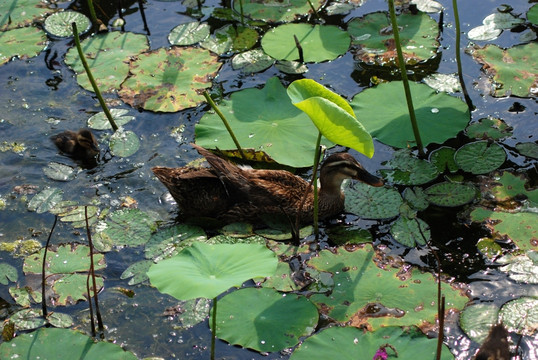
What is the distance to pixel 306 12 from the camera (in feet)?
29.7

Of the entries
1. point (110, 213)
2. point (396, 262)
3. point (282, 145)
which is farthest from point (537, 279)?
point (110, 213)

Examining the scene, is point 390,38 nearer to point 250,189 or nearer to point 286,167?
point 286,167

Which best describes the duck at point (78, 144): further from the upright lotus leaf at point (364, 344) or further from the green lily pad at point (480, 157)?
the green lily pad at point (480, 157)

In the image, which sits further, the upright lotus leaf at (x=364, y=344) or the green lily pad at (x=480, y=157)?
the green lily pad at (x=480, y=157)

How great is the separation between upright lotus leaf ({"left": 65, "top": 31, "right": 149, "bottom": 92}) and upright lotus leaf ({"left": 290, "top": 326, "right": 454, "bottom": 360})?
14.3 feet

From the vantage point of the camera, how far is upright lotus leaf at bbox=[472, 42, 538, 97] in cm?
755

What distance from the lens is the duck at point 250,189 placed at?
254 inches

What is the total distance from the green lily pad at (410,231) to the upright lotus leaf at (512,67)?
222 centimetres

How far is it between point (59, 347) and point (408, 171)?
12.0 ft

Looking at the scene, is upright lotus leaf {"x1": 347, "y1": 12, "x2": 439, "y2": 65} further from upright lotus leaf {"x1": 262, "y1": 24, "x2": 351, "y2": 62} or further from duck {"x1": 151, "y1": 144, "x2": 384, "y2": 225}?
duck {"x1": 151, "y1": 144, "x2": 384, "y2": 225}

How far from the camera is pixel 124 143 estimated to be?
740cm

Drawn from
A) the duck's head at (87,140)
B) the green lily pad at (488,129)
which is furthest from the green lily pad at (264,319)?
the green lily pad at (488,129)

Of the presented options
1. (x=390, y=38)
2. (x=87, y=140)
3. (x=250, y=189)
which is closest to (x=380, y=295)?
(x=250, y=189)

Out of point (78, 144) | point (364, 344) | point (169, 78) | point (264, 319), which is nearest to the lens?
point (364, 344)
